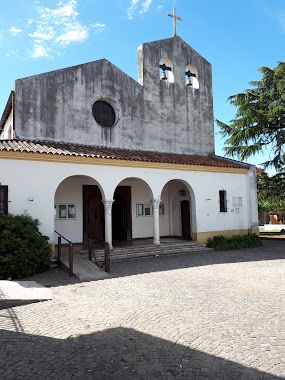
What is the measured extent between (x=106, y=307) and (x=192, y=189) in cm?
1071

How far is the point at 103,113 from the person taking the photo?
57.1 ft

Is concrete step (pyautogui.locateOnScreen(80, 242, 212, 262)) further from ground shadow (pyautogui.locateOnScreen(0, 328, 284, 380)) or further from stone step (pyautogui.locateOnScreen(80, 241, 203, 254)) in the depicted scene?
ground shadow (pyautogui.locateOnScreen(0, 328, 284, 380))

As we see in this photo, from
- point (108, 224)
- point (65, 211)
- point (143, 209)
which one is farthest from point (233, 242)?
point (65, 211)

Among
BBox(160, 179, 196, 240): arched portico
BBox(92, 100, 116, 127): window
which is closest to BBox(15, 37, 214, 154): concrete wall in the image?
BBox(92, 100, 116, 127): window

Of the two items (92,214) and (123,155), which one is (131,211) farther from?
(123,155)

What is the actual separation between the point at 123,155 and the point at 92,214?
3.93 m

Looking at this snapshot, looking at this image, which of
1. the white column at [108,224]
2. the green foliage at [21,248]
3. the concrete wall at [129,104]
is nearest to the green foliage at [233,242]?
the white column at [108,224]

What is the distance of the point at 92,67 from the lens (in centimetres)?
1691

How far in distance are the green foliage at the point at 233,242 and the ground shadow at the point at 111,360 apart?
11797 mm

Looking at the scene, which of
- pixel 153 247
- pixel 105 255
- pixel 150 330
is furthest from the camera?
pixel 153 247

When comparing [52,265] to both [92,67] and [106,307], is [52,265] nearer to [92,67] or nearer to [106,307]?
[106,307]

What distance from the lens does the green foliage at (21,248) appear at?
1017 centimetres

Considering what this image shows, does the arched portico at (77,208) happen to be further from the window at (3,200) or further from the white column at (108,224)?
the window at (3,200)

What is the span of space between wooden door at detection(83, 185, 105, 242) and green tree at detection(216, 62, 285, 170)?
10972mm
